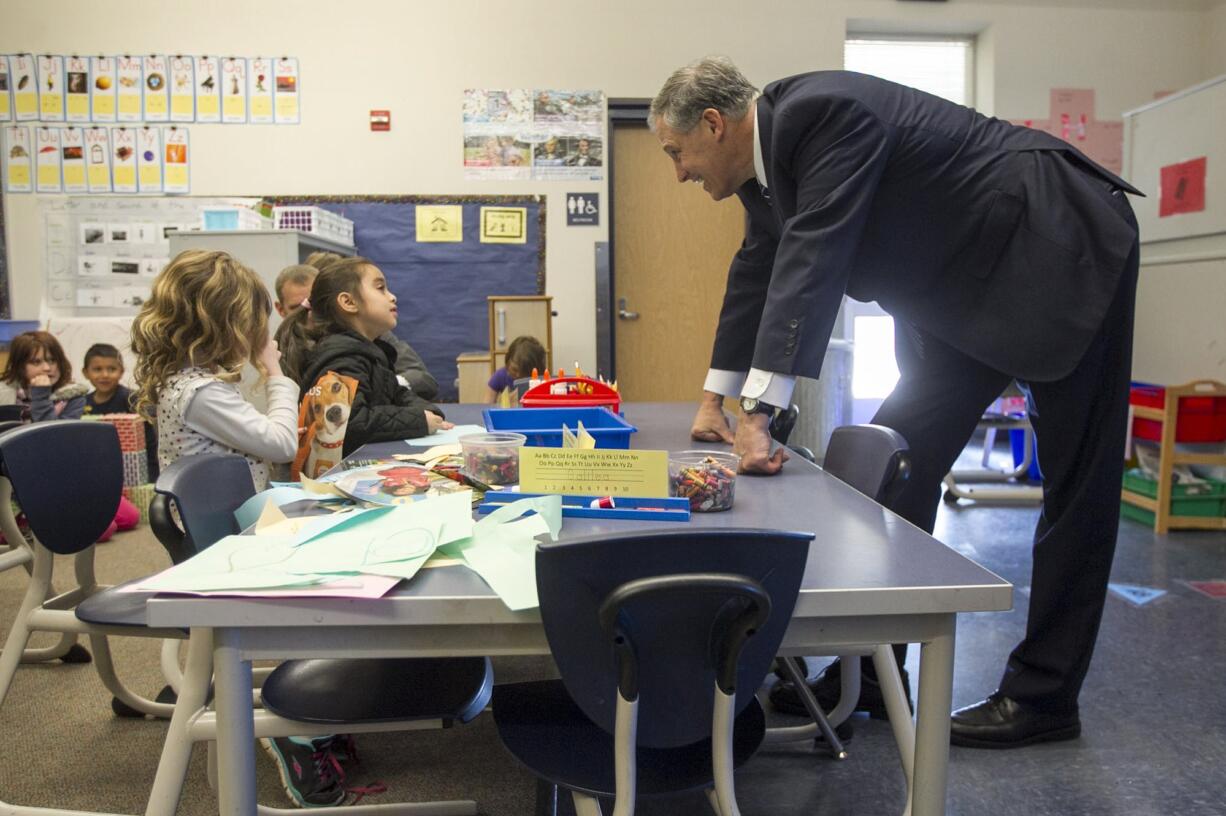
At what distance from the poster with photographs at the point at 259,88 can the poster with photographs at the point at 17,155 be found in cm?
117

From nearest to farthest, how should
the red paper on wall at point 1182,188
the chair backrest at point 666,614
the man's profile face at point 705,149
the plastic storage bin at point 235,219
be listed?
the chair backrest at point 666,614, the man's profile face at point 705,149, the red paper on wall at point 1182,188, the plastic storage bin at point 235,219

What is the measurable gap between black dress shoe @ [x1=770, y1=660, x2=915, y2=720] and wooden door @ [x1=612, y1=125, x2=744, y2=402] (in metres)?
3.14

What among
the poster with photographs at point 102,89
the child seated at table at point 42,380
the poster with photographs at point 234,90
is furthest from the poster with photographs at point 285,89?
the child seated at table at point 42,380

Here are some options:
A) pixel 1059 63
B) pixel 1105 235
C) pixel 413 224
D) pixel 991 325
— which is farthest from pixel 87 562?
pixel 1059 63

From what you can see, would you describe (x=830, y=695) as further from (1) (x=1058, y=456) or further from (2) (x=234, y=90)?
(2) (x=234, y=90)

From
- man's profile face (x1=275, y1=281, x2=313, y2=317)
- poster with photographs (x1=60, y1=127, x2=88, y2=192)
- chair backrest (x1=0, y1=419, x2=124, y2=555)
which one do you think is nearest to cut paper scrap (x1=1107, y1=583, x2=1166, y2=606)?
chair backrest (x1=0, y1=419, x2=124, y2=555)

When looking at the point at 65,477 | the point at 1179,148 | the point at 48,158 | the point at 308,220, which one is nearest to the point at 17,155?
the point at 48,158

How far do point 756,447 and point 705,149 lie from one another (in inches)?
22.4

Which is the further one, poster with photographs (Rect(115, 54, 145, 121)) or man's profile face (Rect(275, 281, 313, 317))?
poster with photographs (Rect(115, 54, 145, 121))

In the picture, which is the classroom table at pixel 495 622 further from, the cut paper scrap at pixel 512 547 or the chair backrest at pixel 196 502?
the chair backrest at pixel 196 502

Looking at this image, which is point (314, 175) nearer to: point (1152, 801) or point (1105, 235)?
point (1105, 235)

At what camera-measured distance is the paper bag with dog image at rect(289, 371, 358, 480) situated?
1.69 metres

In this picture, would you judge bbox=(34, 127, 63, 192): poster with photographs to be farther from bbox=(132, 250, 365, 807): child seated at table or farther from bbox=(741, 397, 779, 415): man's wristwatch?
bbox=(741, 397, 779, 415): man's wristwatch

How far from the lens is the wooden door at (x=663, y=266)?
486 centimetres
